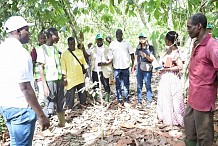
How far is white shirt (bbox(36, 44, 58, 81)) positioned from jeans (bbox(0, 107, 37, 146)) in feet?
6.02

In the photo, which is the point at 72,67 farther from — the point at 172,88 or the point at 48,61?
the point at 172,88

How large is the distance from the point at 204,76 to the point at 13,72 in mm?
1741

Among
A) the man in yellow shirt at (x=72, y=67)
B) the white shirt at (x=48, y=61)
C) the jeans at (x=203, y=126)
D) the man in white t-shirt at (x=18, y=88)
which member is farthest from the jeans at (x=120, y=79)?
the man in white t-shirt at (x=18, y=88)

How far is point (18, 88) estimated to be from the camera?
2473mm

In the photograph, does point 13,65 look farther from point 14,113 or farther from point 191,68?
point 191,68

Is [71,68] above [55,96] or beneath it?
above

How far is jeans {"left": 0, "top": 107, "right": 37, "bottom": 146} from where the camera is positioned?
2523 mm

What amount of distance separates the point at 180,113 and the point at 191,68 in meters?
1.53

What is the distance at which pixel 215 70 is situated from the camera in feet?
8.82

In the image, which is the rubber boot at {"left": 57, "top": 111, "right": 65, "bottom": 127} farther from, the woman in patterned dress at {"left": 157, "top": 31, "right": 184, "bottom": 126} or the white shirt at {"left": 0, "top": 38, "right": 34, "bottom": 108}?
the white shirt at {"left": 0, "top": 38, "right": 34, "bottom": 108}

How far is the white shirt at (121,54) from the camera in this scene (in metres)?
5.56

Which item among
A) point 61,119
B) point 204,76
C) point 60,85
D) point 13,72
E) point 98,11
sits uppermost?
point 98,11

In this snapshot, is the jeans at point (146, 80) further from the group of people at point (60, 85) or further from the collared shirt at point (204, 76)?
the collared shirt at point (204, 76)

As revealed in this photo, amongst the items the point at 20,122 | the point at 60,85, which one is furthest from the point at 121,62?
the point at 20,122
